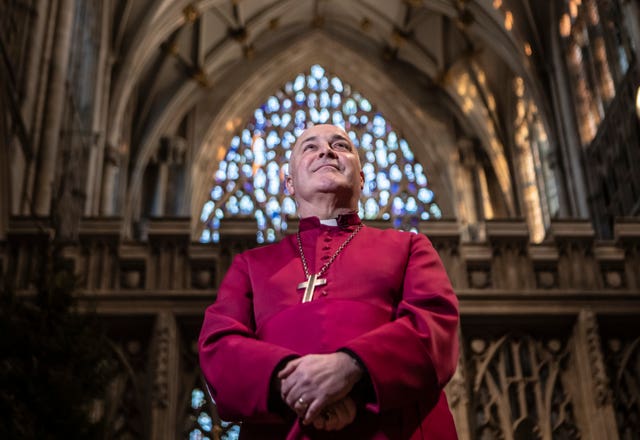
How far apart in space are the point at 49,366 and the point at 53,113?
6427mm

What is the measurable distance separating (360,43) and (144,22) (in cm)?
473

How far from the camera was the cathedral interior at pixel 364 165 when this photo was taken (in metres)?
4.49

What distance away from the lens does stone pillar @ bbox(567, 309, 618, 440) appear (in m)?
4.26

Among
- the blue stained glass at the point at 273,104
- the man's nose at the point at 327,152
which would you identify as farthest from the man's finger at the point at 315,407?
the blue stained glass at the point at 273,104

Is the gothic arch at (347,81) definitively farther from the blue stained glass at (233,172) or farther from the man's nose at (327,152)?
the man's nose at (327,152)

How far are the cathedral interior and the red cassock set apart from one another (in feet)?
3.79

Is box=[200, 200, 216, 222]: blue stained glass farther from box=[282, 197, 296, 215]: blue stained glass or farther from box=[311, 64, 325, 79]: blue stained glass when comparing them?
box=[311, 64, 325, 79]: blue stained glass

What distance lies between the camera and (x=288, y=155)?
650 inches

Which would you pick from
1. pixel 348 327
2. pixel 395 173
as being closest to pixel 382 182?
pixel 395 173

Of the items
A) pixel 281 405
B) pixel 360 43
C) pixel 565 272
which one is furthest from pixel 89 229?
pixel 360 43

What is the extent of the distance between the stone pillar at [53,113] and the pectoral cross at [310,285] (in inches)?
264

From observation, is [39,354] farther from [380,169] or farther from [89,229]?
[380,169]

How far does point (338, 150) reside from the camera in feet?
8.05

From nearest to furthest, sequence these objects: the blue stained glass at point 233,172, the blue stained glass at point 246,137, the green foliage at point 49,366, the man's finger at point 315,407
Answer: the man's finger at point 315,407 → the green foliage at point 49,366 → the blue stained glass at point 233,172 → the blue stained glass at point 246,137
